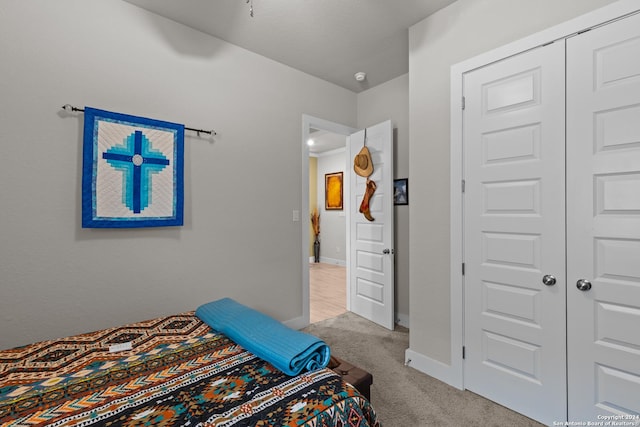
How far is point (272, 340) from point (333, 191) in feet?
18.5

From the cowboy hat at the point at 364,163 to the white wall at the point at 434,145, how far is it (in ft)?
3.18

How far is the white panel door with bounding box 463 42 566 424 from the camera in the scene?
1.68 meters

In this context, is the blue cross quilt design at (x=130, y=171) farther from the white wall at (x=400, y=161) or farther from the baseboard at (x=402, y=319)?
the baseboard at (x=402, y=319)

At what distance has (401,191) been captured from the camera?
327cm

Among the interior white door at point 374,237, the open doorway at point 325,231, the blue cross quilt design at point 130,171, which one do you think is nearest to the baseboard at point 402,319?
the interior white door at point 374,237

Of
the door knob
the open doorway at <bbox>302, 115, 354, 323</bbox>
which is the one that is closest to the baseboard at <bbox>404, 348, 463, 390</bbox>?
the door knob

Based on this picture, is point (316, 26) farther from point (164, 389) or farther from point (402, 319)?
point (402, 319)

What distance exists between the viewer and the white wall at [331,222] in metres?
6.71

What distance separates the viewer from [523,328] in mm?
1798

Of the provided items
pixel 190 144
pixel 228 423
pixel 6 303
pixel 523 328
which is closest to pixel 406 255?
pixel 523 328

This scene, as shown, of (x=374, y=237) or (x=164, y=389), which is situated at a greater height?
(x=374, y=237)

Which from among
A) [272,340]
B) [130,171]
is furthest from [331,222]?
[272,340]

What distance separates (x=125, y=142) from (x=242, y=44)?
136 centimetres

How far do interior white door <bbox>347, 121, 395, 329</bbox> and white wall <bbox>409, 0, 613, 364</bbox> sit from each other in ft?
2.55
